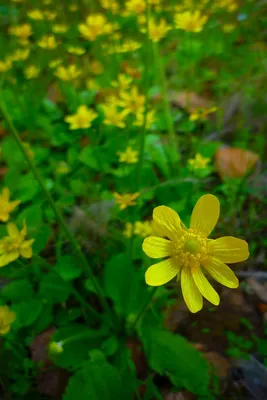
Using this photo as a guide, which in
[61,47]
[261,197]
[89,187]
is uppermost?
[61,47]

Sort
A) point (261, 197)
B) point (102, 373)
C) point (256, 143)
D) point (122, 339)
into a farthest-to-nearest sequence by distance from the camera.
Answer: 1. point (256, 143)
2. point (261, 197)
3. point (122, 339)
4. point (102, 373)

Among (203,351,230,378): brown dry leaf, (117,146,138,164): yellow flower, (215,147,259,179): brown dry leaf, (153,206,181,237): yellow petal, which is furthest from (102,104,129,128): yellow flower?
(203,351,230,378): brown dry leaf

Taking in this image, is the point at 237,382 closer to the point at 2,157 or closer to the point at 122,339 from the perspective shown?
the point at 122,339

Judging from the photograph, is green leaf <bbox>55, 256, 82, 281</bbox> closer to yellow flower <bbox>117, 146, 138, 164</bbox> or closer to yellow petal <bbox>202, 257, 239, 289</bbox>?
yellow flower <bbox>117, 146, 138, 164</bbox>

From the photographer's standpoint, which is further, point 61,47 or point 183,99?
point 61,47

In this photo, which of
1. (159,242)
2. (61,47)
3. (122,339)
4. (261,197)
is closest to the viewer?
(159,242)

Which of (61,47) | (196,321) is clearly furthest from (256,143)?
(61,47)
